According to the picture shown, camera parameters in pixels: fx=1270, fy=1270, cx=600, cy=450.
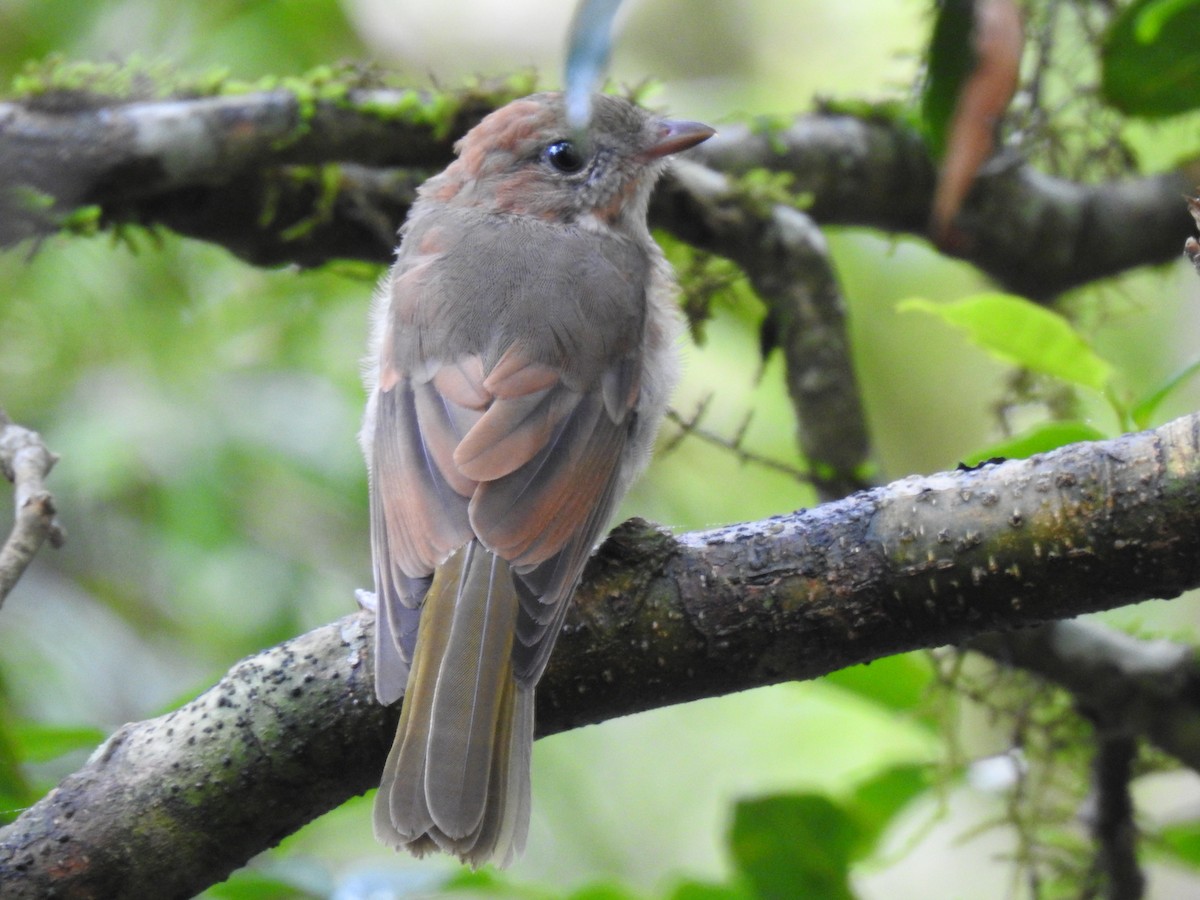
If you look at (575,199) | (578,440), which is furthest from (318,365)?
(578,440)

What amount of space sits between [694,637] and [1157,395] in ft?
3.58

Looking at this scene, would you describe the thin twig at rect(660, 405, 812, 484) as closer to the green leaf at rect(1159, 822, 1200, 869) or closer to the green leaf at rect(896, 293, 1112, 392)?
the green leaf at rect(896, 293, 1112, 392)

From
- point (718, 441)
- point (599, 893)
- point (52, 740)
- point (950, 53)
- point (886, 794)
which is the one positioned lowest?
point (886, 794)

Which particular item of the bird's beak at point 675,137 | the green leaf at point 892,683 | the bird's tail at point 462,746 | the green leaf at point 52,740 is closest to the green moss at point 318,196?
the bird's beak at point 675,137

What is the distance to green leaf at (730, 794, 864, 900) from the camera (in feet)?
10.5

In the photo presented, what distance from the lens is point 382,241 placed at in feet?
13.5

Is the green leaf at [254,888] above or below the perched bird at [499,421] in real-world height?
below

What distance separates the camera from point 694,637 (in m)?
2.32

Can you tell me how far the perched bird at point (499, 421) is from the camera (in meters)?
2.33

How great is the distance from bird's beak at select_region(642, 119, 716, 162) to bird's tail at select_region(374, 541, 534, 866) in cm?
177

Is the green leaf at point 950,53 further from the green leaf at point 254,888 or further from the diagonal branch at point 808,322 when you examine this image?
the diagonal branch at point 808,322

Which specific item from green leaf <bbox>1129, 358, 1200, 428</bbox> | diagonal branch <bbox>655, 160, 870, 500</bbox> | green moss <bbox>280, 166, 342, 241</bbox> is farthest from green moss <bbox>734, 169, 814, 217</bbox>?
green leaf <bbox>1129, 358, 1200, 428</bbox>

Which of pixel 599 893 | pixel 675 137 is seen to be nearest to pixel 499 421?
pixel 599 893

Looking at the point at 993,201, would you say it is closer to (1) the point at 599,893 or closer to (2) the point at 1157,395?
(2) the point at 1157,395
